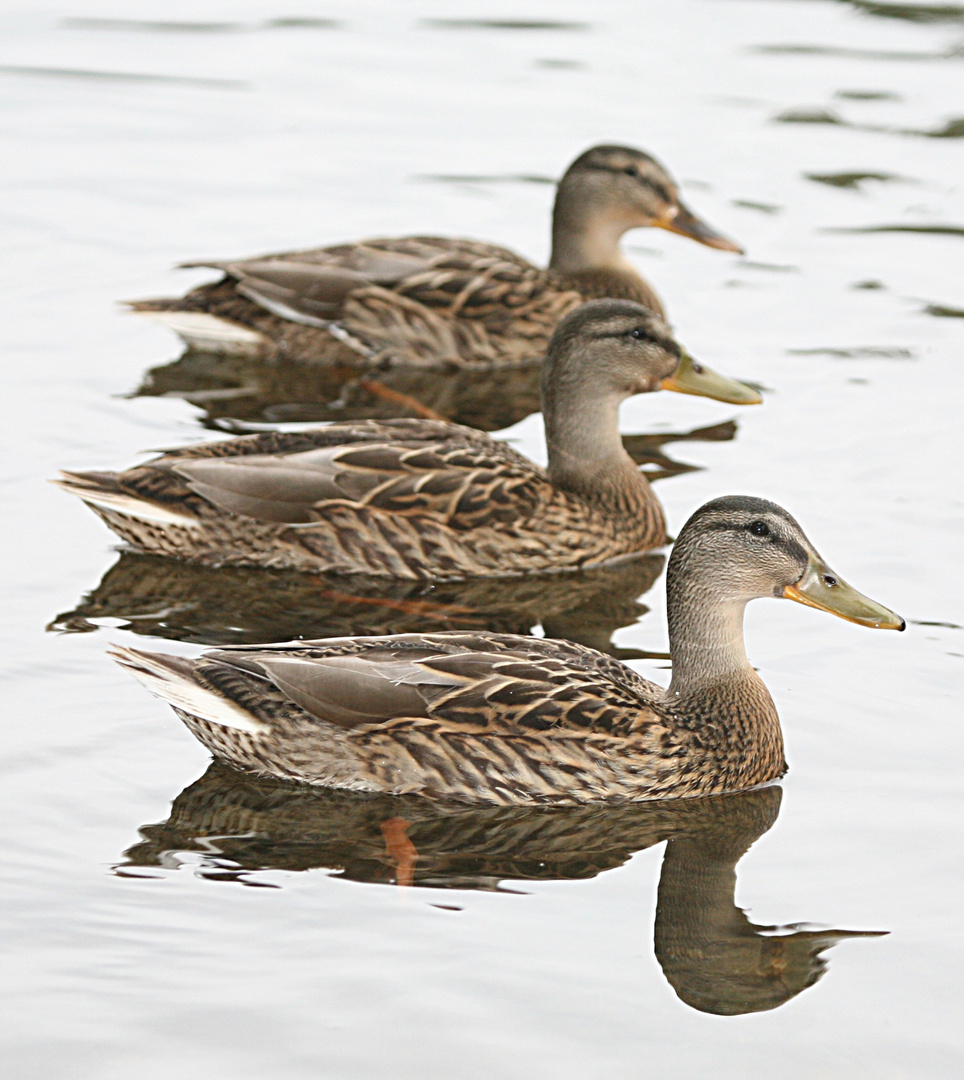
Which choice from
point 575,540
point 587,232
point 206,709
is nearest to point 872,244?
point 587,232

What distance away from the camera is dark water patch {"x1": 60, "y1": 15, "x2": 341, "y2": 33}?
1650cm

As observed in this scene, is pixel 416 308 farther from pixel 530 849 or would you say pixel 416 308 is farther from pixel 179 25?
pixel 179 25

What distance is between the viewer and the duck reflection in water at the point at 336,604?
26.5 ft

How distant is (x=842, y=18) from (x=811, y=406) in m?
7.70

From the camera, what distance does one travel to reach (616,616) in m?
8.46

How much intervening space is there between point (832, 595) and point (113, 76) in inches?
397

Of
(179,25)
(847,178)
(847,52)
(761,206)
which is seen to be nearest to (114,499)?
(761,206)

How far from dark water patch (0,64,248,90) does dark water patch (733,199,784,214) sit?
4.22m

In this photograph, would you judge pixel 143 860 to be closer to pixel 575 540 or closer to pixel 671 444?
pixel 575 540

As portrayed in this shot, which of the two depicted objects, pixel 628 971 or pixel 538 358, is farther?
pixel 538 358

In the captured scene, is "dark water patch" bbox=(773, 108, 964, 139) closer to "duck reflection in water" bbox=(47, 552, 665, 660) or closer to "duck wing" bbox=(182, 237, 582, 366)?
"duck wing" bbox=(182, 237, 582, 366)

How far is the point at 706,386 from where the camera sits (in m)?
9.55

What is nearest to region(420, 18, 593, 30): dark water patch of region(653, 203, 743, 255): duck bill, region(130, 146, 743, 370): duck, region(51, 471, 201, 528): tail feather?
region(653, 203, 743, 255): duck bill

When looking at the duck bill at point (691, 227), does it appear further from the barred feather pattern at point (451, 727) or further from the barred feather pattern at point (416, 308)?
the barred feather pattern at point (451, 727)
